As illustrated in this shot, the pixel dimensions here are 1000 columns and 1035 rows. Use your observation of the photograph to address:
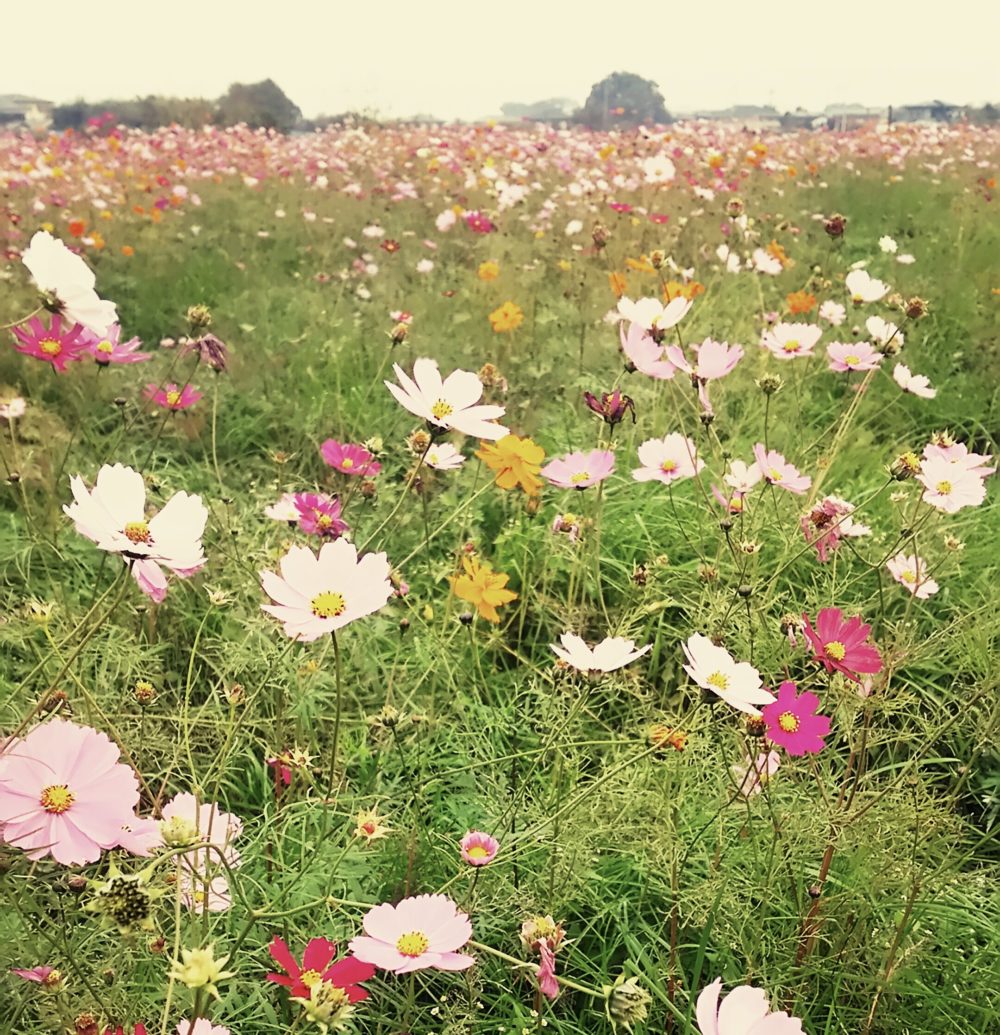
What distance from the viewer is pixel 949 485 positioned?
3.79 feet

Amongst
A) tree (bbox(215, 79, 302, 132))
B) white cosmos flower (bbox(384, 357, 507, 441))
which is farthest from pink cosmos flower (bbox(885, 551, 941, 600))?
tree (bbox(215, 79, 302, 132))

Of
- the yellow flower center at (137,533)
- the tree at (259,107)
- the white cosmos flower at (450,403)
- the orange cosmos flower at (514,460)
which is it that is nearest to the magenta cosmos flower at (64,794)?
the yellow flower center at (137,533)

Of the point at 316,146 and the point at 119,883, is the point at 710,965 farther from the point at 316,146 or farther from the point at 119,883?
the point at 316,146

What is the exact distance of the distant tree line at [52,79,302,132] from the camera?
9492mm

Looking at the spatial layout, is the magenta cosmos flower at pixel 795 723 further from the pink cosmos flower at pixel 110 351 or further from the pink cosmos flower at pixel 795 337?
the pink cosmos flower at pixel 110 351

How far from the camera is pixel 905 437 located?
2.24 meters

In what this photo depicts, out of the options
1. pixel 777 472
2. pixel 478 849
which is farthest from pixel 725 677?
pixel 777 472

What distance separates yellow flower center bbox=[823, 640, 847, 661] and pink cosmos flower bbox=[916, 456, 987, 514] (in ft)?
1.16

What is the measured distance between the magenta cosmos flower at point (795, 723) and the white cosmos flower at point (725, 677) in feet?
0.09

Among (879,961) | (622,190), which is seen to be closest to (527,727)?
(879,961)

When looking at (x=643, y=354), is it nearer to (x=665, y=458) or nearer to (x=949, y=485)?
(x=665, y=458)

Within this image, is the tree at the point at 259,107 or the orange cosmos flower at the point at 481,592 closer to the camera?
the orange cosmos flower at the point at 481,592

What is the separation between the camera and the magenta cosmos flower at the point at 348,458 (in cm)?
139

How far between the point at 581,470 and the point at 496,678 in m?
0.40
